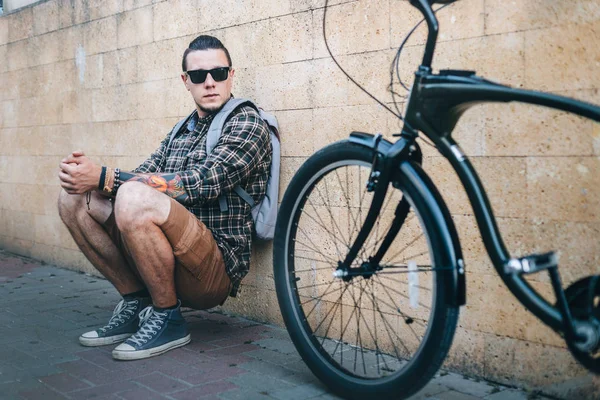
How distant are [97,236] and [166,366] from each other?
86 centimetres

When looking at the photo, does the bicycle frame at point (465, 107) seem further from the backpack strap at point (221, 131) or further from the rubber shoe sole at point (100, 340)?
the rubber shoe sole at point (100, 340)

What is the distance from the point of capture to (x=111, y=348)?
3.58 meters

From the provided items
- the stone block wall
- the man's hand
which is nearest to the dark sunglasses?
the stone block wall

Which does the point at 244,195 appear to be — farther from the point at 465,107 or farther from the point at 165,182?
the point at 465,107

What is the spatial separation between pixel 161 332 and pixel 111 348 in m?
0.35

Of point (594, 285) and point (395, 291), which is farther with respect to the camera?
point (395, 291)

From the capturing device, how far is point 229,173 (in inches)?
136

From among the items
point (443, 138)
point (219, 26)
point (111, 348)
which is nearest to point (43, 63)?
point (219, 26)

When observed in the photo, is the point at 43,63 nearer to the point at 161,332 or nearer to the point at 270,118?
the point at 270,118

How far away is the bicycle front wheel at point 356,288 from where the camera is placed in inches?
92.7

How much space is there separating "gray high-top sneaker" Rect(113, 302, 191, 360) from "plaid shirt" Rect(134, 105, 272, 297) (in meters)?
0.37

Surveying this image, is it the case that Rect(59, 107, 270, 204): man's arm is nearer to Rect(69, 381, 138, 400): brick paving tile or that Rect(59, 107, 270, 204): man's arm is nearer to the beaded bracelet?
the beaded bracelet

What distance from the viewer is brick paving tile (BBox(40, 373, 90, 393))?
116 inches

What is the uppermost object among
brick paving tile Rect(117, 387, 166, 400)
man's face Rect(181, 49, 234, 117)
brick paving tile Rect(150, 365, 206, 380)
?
man's face Rect(181, 49, 234, 117)
